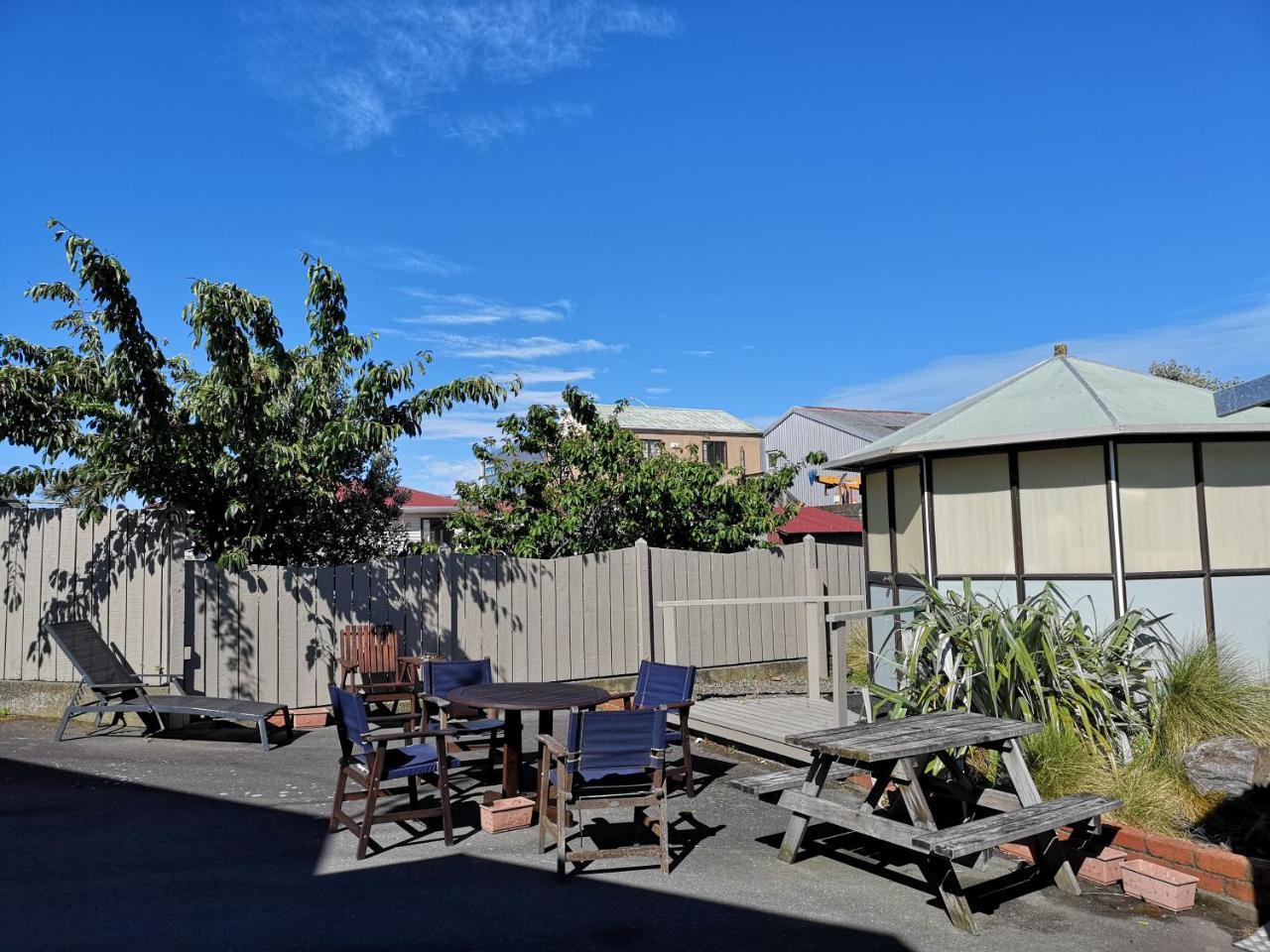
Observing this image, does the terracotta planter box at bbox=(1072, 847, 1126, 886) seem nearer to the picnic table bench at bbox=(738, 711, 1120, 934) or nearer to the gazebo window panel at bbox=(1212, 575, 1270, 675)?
the picnic table bench at bbox=(738, 711, 1120, 934)

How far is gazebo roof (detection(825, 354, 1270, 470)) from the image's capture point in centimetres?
752

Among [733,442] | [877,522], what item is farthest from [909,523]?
[733,442]

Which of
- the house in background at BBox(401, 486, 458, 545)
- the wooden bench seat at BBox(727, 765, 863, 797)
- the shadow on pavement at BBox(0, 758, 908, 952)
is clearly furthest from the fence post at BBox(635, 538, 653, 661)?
the house in background at BBox(401, 486, 458, 545)

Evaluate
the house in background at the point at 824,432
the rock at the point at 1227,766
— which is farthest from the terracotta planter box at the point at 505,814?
Result: the house in background at the point at 824,432

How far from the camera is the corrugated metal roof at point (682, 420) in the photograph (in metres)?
40.9

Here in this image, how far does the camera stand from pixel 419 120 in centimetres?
1329

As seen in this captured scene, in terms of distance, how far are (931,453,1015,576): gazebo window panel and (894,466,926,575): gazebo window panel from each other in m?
0.24

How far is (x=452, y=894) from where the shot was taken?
470 centimetres

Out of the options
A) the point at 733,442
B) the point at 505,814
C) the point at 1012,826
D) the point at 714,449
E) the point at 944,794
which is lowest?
the point at 505,814

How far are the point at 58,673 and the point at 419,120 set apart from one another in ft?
28.2

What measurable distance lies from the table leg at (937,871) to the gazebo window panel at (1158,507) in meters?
3.90

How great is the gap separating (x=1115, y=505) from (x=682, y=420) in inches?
1381

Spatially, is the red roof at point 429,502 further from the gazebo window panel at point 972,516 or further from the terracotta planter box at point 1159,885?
the terracotta planter box at point 1159,885

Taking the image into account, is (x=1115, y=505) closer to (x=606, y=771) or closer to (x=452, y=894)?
(x=606, y=771)
